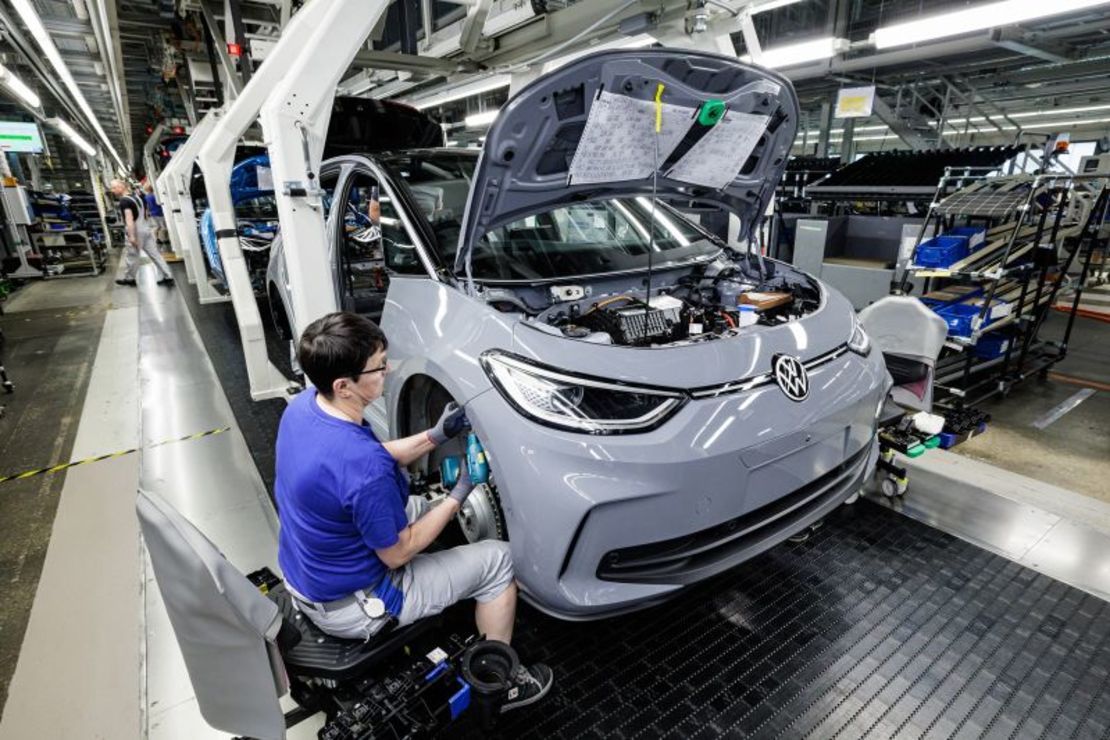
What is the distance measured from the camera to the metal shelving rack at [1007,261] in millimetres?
3646

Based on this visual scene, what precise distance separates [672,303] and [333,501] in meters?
1.42

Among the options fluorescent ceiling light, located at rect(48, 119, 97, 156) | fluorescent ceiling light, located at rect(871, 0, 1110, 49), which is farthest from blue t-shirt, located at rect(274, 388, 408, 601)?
fluorescent ceiling light, located at rect(48, 119, 97, 156)

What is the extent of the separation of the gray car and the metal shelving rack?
6.72ft

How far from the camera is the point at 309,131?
2.31 meters

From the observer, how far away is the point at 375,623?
1431mm

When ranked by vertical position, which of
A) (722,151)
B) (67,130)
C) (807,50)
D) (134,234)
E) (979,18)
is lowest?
(134,234)

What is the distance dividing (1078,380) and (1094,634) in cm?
388

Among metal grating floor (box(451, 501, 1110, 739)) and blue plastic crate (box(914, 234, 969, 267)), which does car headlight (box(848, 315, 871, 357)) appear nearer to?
metal grating floor (box(451, 501, 1110, 739))

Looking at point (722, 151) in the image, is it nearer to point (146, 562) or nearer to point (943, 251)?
point (943, 251)

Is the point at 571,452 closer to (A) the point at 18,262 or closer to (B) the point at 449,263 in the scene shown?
(B) the point at 449,263

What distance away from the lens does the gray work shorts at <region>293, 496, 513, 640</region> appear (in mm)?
1420

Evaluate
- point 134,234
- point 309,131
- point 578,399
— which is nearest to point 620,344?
point 578,399

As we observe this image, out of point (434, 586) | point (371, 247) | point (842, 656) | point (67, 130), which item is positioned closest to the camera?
point (434, 586)

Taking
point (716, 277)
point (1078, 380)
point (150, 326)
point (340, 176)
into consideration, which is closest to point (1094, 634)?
point (716, 277)
